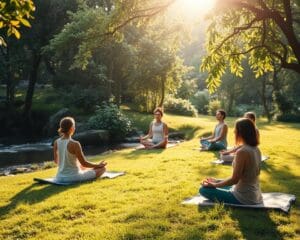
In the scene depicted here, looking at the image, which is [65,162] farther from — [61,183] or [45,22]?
[45,22]

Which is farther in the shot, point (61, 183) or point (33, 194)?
point (61, 183)

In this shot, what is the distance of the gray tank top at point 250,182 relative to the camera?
8047 millimetres

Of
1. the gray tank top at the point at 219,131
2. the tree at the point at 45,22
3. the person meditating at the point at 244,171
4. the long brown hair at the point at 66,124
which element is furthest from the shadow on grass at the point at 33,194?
the tree at the point at 45,22

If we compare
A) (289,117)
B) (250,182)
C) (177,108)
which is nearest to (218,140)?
(250,182)

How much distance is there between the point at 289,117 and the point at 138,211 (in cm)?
3989

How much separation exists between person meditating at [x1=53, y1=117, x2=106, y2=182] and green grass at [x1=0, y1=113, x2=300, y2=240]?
436mm

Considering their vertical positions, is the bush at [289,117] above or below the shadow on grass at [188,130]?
above

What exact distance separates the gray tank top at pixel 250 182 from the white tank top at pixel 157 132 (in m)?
11.3

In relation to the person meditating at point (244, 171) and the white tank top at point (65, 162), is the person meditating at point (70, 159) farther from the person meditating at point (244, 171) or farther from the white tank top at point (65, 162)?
the person meditating at point (244, 171)

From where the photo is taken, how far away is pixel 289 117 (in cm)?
4516

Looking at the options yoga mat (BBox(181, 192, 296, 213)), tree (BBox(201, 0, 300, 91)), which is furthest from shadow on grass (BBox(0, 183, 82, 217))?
tree (BBox(201, 0, 300, 91))

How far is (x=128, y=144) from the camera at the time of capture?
93.2ft

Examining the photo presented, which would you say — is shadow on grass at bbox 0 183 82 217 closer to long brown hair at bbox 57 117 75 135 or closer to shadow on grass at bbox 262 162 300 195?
long brown hair at bbox 57 117 75 135

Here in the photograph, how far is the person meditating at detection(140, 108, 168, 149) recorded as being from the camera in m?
19.5
